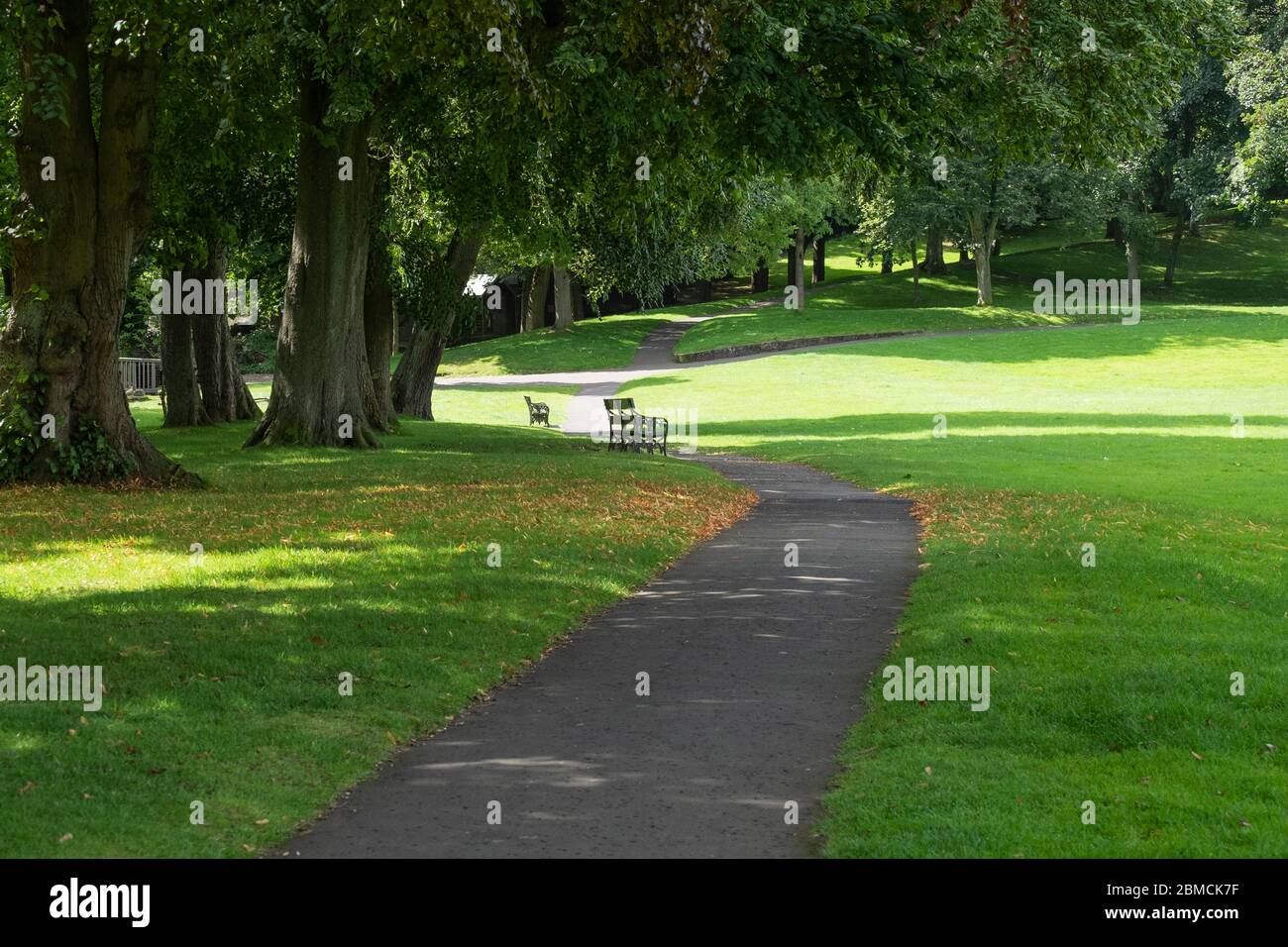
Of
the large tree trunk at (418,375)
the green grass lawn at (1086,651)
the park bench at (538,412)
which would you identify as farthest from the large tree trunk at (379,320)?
the green grass lawn at (1086,651)

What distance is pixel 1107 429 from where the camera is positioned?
1321 inches

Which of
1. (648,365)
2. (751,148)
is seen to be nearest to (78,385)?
(751,148)

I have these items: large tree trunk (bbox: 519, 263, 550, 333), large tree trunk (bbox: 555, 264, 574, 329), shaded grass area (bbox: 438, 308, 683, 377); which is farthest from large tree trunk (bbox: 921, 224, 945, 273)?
large tree trunk (bbox: 519, 263, 550, 333)

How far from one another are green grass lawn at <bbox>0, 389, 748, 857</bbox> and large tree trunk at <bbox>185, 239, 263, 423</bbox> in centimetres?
1323

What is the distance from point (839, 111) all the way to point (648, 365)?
4124cm

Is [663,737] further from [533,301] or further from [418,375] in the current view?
[533,301]

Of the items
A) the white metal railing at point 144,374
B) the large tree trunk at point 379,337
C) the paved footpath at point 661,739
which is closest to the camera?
the paved footpath at point 661,739

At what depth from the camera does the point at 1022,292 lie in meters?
71.7

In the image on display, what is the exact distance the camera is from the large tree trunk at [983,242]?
65.9 m

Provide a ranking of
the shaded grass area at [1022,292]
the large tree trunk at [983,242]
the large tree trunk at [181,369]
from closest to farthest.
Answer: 1. the large tree trunk at [181,369]
2. the shaded grass area at [1022,292]
3. the large tree trunk at [983,242]

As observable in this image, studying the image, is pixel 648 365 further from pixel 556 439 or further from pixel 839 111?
pixel 839 111

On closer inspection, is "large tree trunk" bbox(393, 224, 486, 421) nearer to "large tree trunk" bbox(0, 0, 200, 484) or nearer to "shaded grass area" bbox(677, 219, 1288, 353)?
"large tree trunk" bbox(0, 0, 200, 484)

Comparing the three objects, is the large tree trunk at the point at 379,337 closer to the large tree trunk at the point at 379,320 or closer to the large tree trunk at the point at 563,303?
the large tree trunk at the point at 379,320

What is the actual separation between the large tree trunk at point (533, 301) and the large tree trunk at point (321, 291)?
4419cm
